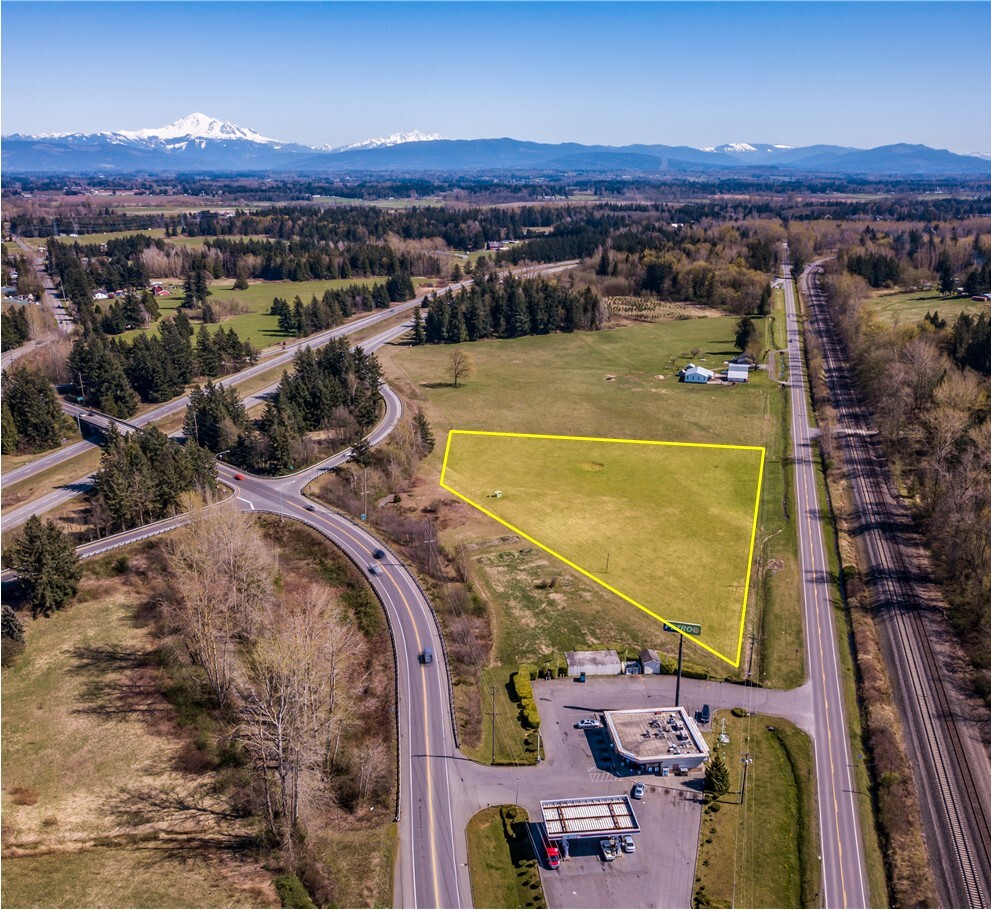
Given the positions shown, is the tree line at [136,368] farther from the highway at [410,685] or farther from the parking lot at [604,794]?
the parking lot at [604,794]

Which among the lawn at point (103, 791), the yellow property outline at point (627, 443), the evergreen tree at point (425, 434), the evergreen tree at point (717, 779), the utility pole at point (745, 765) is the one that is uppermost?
the evergreen tree at point (425, 434)

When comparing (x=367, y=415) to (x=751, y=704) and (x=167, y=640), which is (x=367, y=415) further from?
(x=751, y=704)

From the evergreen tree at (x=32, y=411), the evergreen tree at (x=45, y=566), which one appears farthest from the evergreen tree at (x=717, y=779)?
the evergreen tree at (x=32, y=411)

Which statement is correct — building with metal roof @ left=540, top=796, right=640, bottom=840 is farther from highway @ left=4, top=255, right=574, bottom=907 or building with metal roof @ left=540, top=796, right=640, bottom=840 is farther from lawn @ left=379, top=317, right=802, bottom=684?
lawn @ left=379, top=317, right=802, bottom=684

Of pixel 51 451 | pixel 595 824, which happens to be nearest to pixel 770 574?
pixel 595 824

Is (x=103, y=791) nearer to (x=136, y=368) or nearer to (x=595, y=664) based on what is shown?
(x=595, y=664)

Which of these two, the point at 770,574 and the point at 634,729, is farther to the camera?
the point at 770,574
